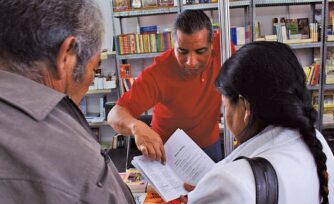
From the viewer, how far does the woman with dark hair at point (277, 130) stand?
2.42ft

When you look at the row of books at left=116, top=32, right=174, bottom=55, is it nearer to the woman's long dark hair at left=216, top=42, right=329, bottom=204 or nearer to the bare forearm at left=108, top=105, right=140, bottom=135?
the bare forearm at left=108, top=105, right=140, bottom=135

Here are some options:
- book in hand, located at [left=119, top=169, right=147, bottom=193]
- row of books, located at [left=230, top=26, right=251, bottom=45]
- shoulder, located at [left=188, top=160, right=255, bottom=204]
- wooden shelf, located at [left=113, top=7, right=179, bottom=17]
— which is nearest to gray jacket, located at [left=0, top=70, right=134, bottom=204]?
shoulder, located at [left=188, top=160, right=255, bottom=204]

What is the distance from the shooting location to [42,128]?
20.8 inches

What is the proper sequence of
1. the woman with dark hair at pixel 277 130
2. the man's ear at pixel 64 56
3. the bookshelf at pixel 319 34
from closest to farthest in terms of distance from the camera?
the man's ear at pixel 64 56 < the woman with dark hair at pixel 277 130 < the bookshelf at pixel 319 34

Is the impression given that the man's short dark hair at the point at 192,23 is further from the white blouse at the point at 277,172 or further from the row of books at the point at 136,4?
the row of books at the point at 136,4

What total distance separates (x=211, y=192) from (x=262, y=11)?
3857mm

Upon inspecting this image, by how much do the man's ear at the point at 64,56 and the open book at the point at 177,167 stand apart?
2.32ft

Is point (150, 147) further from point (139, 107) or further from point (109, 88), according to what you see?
point (109, 88)

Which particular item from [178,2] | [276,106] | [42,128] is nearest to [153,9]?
[178,2]

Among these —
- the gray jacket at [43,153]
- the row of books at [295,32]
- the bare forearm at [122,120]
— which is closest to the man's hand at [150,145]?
the bare forearm at [122,120]

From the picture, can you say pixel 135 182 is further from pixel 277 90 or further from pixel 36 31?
pixel 36 31

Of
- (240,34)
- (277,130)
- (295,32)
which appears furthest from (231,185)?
(295,32)

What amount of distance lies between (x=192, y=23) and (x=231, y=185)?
1.00 m

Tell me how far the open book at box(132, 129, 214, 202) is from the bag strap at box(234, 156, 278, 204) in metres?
0.56
